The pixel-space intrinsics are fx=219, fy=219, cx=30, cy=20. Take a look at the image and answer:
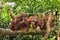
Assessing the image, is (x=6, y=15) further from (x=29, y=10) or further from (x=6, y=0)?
(x=6, y=0)

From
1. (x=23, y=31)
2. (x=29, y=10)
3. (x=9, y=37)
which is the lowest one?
(x=9, y=37)

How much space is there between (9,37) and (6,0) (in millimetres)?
1015

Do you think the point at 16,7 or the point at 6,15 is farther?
the point at 16,7

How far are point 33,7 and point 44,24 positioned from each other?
2.15m

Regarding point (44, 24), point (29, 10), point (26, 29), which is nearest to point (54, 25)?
point (44, 24)

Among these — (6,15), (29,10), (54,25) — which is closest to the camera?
(54,25)

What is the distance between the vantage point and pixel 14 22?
1.92m

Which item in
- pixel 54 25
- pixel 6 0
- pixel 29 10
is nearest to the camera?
pixel 54 25

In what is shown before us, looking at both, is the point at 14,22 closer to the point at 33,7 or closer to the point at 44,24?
the point at 44,24

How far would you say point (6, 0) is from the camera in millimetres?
4414

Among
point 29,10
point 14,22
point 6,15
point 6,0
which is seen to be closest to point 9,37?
point 6,15

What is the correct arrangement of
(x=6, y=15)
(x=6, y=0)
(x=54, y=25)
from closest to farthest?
(x=54, y=25) → (x=6, y=15) → (x=6, y=0)

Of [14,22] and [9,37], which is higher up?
[14,22]

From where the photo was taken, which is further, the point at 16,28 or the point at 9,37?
the point at 9,37
